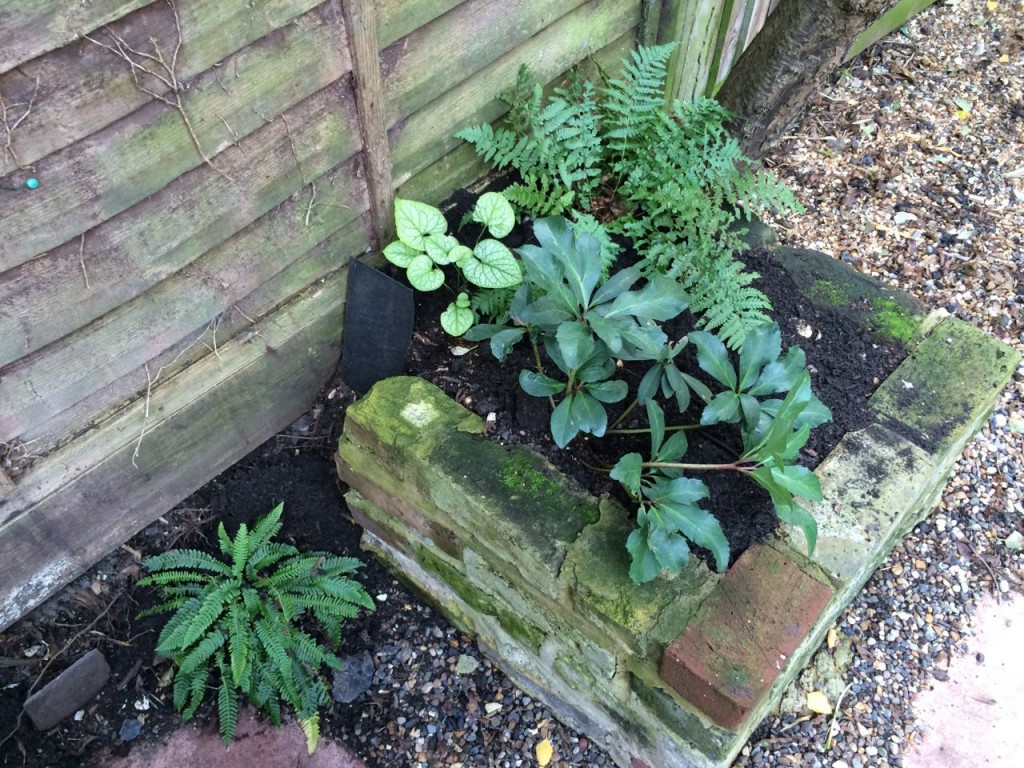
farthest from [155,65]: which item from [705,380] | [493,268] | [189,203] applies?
[705,380]

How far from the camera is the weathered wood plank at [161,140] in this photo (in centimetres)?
191

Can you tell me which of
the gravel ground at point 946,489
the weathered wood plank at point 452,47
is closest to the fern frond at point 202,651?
the gravel ground at point 946,489

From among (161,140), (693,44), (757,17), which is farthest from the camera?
(757,17)

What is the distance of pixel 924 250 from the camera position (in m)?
3.85

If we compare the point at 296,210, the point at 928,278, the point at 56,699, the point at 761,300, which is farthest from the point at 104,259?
the point at 928,278

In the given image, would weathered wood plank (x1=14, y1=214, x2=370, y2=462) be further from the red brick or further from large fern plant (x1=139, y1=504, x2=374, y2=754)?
the red brick

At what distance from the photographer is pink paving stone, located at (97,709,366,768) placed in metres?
2.59

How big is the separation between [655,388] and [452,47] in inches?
51.0

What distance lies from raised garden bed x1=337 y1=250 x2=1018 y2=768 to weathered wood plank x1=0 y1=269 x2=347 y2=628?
442 mm

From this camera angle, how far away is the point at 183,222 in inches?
87.8

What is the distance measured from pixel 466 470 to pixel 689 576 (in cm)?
69

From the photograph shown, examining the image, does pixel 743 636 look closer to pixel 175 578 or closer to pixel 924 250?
A: pixel 175 578

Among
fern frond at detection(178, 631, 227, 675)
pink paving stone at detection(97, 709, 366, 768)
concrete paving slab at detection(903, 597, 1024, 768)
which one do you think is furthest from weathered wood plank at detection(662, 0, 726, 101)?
pink paving stone at detection(97, 709, 366, 768)

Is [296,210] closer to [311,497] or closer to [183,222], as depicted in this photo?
[183,222]
